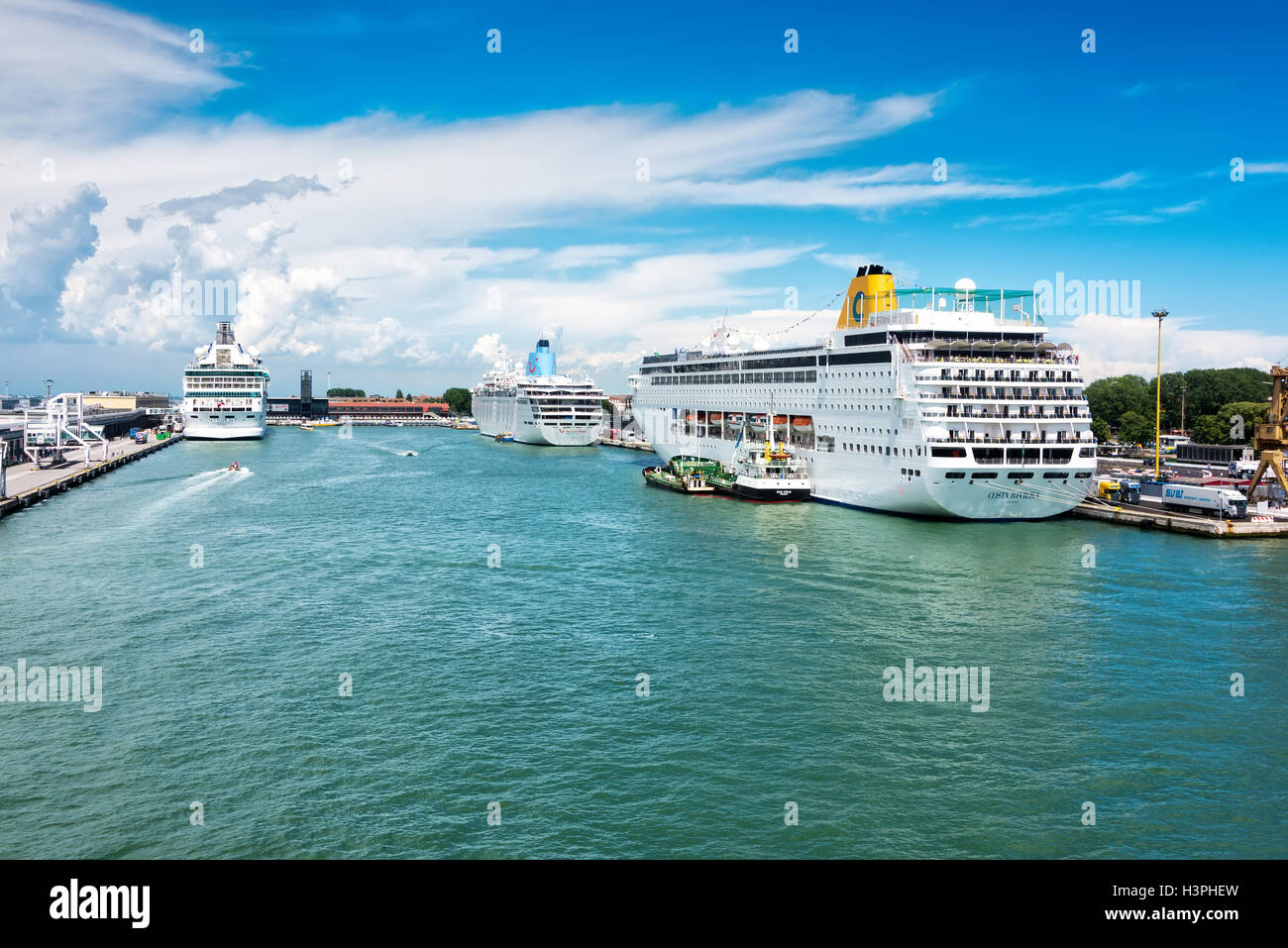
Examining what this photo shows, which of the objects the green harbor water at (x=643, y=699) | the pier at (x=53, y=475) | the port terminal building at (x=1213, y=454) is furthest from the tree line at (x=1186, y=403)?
the pier at (x=53, y=475)

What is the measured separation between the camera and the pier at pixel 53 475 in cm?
5597

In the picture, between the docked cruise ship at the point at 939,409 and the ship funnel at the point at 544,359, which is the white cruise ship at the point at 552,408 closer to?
the ship funnel at the point at 544,359

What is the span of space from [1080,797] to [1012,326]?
4015 centimetres

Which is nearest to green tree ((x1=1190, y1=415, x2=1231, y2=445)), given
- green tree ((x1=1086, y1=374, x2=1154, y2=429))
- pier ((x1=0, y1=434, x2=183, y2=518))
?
green tree ((x1=1086, y1=374, x2=1154, y2=429))

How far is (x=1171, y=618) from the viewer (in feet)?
91.0

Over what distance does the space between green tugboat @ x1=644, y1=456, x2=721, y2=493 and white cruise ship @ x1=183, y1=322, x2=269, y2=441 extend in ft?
268

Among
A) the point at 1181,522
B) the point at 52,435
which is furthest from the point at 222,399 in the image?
the point at 1181,522

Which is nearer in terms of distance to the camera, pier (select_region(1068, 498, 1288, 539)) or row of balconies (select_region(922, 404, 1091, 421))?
pier (select_region(1068, 498, 1288, 539))

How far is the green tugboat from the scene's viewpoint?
65.1m

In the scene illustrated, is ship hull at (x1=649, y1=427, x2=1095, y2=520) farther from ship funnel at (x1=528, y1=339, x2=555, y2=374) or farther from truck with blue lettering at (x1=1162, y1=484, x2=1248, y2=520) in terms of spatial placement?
ship funnel at (x1=528, y1=339, x2=555, y2=374)

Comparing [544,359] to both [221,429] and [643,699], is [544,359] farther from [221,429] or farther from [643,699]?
[643,699]

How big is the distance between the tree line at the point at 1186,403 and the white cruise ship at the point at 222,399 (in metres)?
116
